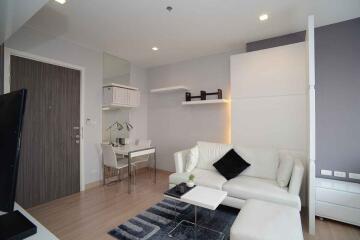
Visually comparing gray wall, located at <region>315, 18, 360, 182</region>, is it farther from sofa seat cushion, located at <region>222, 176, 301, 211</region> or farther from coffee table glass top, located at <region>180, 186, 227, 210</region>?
coffee table glass top, located at <region>180, 186, 227, 210</region>

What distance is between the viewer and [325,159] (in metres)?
2.76

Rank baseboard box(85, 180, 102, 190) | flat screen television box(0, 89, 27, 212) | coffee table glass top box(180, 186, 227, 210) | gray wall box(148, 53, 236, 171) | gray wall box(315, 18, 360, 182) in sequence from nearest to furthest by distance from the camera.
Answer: flat screen television box(0, 89, 27, 212) < coffee table glass top box(180, 186, 227, 210) < gray wall box(315, 18, 360, 182) < baseboard box(85, 180, 102, 190) < gray wall box(148, 53, 236, 171)

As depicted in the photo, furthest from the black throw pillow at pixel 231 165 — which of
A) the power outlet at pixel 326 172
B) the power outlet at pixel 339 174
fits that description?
the power outlet at pixel 339 174

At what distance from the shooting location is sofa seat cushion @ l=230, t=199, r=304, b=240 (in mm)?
1469

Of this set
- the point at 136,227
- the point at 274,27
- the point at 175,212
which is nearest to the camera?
the point at 136,227

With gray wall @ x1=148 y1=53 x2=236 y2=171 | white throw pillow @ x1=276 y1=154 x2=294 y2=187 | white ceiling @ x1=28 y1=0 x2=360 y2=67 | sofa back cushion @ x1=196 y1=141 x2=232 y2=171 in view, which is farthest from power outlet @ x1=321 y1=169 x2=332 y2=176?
white ceiling @ x1=28 y1=0 x2=360 y2=67

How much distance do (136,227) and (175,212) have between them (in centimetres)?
60

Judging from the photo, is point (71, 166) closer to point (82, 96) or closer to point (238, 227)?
point (82, 96)

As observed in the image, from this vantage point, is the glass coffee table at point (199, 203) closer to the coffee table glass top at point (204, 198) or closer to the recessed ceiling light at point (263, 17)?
the coffee table glass top at point (204, 198)

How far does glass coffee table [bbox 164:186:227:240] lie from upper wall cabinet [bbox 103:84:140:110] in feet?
7.94

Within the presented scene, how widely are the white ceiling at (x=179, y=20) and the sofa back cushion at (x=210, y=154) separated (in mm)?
1964

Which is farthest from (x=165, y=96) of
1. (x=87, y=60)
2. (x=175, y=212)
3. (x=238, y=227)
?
(x=238, y=227)

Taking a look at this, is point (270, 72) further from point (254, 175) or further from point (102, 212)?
point (102, 212)

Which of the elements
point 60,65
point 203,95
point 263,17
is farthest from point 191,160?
point 60,65
